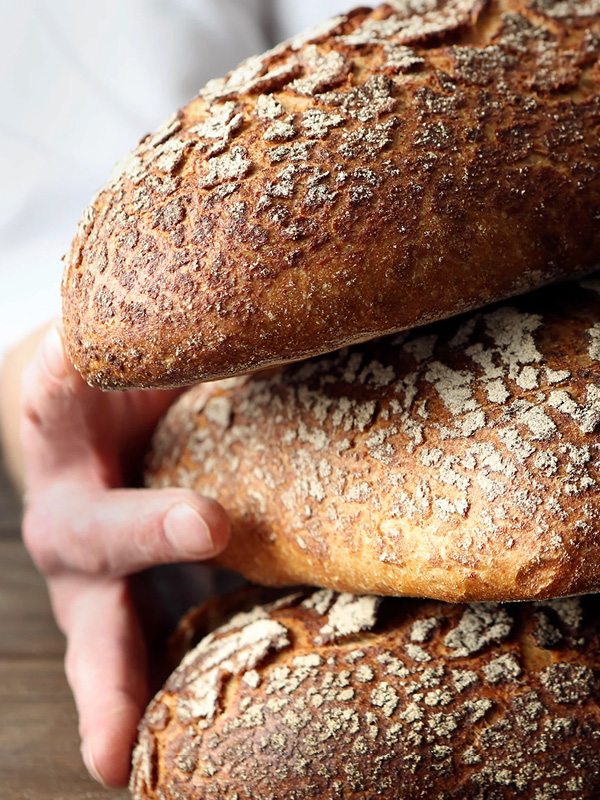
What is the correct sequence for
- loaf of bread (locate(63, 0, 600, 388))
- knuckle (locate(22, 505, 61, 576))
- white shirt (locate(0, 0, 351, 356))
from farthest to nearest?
white shirt (locate(0, 0, 351, 356)), knuckle (locate(22, 505, 61, 576)), loaf of bread (locate(63, 0, 600, 388))

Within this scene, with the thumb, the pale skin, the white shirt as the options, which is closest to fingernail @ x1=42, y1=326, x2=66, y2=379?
the pale skin

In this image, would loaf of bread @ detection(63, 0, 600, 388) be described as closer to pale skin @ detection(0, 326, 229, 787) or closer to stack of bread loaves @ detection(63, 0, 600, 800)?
stack of bread loaves @ detection(63, 0, 600, 800)

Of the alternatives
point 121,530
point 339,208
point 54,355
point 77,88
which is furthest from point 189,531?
point 77,88

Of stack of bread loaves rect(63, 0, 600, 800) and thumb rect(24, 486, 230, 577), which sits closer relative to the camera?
stack of bread loaves rect(63, 0, 600, 800)

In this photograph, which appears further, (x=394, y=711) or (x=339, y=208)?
(x=394, y=711)

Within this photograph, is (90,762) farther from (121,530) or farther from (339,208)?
(339,208)

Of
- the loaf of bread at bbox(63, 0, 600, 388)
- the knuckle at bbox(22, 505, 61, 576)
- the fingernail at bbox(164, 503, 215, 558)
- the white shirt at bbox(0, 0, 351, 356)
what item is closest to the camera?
the loaf of bread at bbox(63, 0, 600, 388)

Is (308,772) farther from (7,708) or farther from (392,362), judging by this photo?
(7,708)

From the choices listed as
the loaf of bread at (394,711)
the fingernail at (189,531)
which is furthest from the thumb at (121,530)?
the loaf of bread at (394,711)
